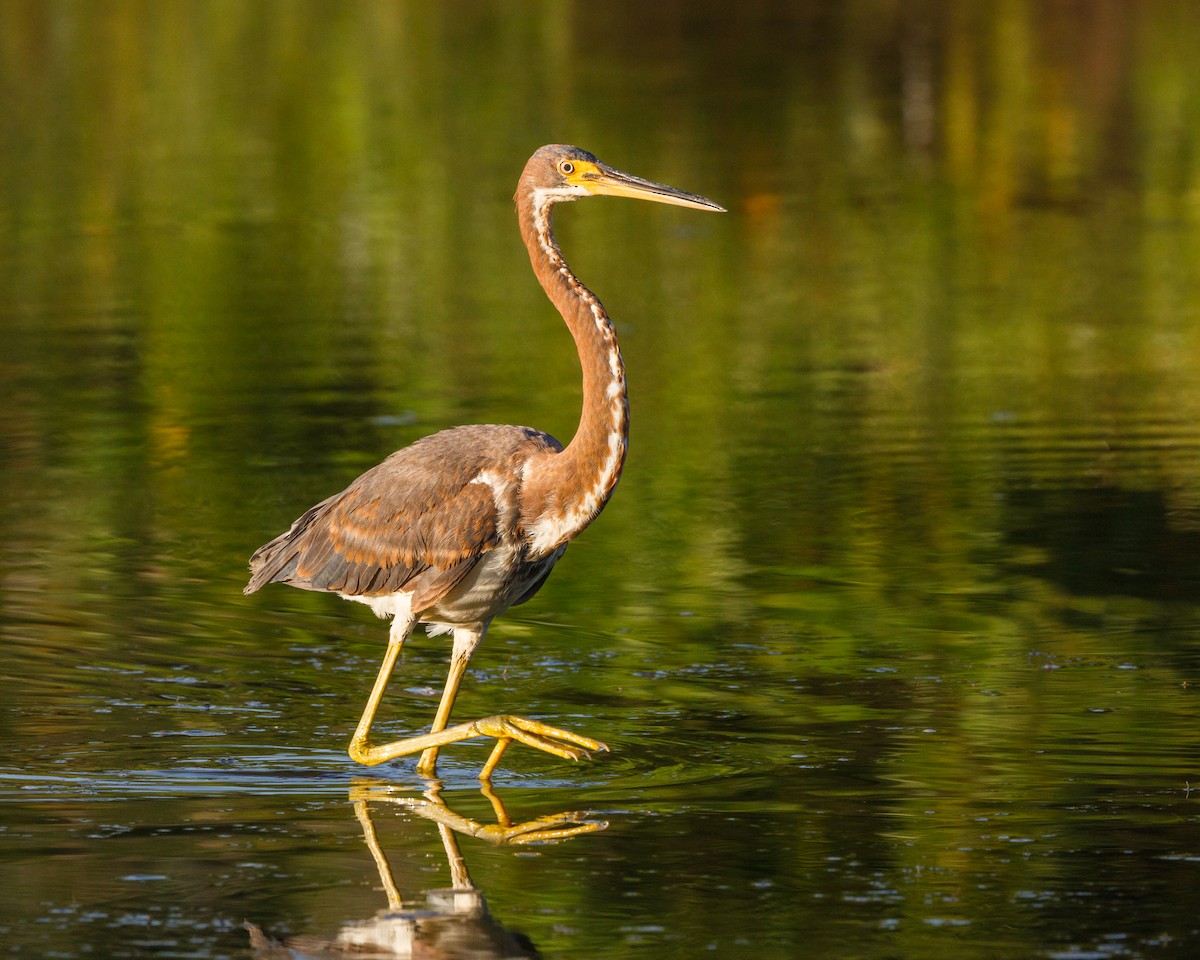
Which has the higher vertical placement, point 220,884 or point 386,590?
point 386,590

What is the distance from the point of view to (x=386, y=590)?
343 inches

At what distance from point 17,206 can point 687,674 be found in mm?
17436

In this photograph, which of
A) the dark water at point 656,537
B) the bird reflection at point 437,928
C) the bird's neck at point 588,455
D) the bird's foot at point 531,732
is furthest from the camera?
the bird's neck at point 588,455

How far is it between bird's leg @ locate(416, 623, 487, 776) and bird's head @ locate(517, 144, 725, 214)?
5.58 ft

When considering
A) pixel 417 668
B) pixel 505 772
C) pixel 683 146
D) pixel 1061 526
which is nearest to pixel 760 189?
pixel 683 146

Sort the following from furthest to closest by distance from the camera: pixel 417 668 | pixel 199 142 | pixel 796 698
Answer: pixel 199 142 → pixel 417 668 → pixel 796 698

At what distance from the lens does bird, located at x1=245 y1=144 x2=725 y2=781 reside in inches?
327

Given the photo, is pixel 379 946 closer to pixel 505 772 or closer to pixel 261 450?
pixel 505 772

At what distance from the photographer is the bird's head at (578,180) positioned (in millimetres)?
8766

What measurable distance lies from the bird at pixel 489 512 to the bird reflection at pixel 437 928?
554 millimetres

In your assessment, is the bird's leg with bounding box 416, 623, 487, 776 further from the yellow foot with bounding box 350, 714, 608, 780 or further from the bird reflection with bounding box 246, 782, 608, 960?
the bird reflection with bounding box 246, 782, 608, 960

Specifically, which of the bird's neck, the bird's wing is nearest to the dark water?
the bird's wing

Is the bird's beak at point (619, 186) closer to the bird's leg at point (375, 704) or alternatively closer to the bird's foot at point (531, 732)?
the bird's leg at point (375, 704)

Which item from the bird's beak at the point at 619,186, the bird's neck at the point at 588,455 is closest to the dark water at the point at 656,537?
the bird's neck at the point at 588,455
